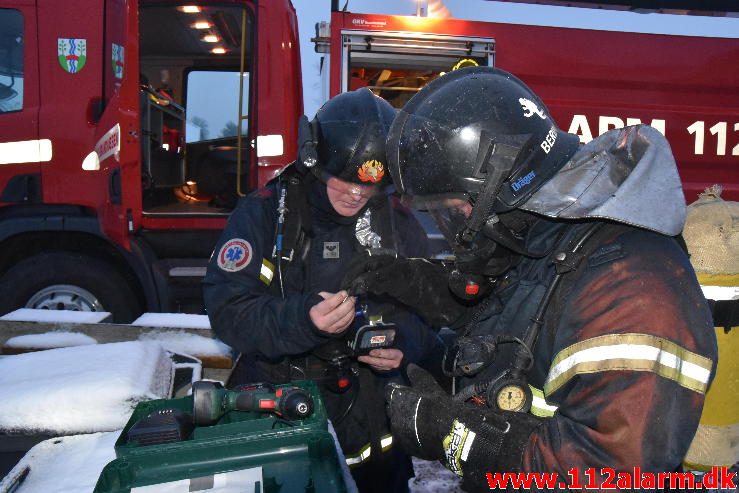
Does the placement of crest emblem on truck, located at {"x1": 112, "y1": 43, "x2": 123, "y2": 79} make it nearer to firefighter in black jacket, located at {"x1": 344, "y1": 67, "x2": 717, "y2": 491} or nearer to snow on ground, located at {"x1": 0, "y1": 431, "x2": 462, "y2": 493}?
snow on ground, located at {"x1": 0, "y1": 431, "x2": 462, "y2": 493}

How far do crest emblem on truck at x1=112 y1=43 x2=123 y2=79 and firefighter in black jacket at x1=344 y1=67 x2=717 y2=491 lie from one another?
11.0ft

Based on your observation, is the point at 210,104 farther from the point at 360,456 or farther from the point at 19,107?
the point at 360,456

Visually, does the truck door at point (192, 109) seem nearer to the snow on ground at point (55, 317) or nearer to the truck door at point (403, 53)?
the truck door at point (403, 53)

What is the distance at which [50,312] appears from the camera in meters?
3.24

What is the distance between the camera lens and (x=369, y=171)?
2.06 m

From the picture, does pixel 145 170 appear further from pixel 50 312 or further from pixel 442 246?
pixel 442 246

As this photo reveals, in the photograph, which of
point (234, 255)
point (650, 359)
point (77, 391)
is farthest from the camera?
point (234, 255)

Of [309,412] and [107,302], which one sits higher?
[309,412]

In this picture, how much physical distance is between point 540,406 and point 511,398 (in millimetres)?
95

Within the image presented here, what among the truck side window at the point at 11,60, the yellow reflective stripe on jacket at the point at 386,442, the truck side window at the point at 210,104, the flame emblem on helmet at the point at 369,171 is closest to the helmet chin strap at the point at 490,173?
the flame emblem on helmet at the point at 369,171

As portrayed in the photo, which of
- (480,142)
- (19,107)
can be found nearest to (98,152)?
(19,107)

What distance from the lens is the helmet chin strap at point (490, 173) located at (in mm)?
1232

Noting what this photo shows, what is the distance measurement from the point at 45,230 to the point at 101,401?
273 cm

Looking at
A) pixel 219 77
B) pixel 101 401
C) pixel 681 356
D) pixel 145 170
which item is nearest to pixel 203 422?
pixel 101 401
